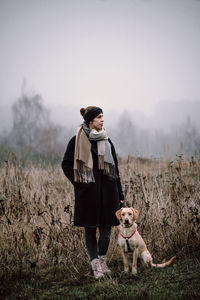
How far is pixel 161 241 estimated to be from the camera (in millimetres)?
4414

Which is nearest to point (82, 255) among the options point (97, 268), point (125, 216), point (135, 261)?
point (97, 268)

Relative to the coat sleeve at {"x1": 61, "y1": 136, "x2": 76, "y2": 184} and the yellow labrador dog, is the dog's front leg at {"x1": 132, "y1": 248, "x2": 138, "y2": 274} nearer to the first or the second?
the yellow labrador dog

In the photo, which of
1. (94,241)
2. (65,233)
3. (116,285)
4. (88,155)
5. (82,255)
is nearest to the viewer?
(116,285)

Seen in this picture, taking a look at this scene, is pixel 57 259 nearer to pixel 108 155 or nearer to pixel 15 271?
pixel 15 271

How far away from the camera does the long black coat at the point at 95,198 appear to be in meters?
3.43

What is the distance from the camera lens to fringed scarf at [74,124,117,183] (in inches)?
135

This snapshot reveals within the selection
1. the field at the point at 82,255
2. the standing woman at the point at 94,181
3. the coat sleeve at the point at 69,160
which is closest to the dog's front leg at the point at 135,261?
the field at the point at 82,255

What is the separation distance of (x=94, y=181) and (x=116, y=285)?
3.59 feet

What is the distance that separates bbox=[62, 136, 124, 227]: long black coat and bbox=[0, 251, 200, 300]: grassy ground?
0.64 metres

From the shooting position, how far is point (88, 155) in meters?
3.45

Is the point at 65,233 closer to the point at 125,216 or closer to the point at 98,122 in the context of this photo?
the point at 125,216

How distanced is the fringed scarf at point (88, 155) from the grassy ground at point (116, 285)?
113 centimetres

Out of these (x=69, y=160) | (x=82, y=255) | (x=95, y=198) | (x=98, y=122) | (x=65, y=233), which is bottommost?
(x=82, y=255)

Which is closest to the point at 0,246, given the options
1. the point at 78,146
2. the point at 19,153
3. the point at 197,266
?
the point at 78,146
